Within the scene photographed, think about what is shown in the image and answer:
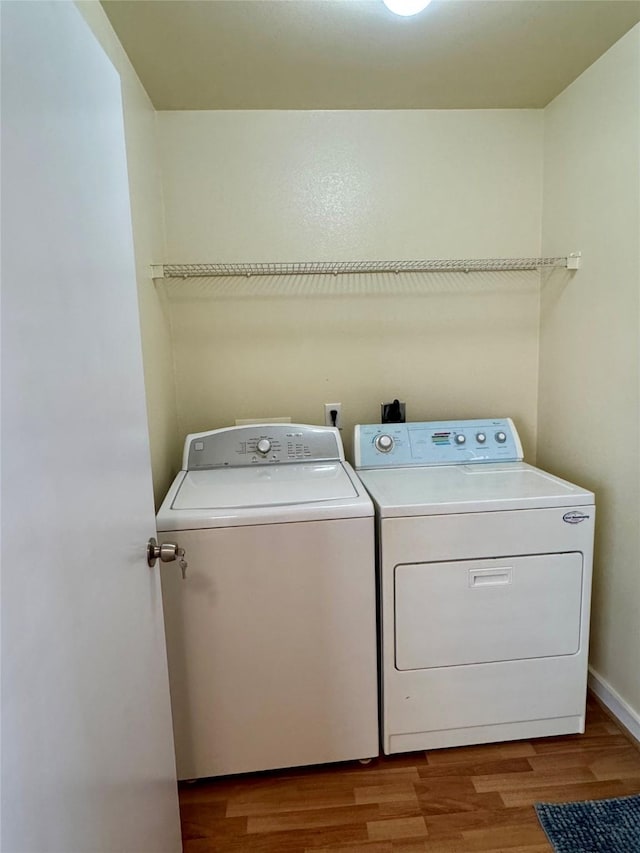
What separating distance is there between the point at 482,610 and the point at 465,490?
14.6 inches

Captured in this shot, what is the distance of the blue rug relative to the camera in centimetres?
131

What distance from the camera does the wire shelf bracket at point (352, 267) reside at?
1928 millimetres

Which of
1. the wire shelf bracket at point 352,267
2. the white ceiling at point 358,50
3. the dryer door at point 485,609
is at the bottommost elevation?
the dryer door at point 485,609

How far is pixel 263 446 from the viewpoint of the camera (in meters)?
1.90

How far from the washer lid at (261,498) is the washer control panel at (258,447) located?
8cm

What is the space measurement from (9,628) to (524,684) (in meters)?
1.58

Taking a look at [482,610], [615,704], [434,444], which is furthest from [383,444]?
[615,704]

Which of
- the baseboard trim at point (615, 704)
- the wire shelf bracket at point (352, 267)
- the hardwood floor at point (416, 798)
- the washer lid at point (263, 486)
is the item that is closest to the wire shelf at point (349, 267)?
the wire shelf bracket at point (352, 267)

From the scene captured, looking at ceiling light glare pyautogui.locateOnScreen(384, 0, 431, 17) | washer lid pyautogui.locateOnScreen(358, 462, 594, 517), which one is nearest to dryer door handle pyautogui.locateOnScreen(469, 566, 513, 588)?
washer lid pyautogui.locateOnScreen(358, 462, 594, 517)

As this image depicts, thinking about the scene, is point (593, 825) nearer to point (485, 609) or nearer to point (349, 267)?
point (485, 609)

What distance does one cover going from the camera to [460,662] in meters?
1.56

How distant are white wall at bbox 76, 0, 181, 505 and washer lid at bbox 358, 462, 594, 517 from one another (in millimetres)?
746

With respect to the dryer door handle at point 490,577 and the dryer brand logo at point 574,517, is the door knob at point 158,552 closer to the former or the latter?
the dryer door handle at point 490,577

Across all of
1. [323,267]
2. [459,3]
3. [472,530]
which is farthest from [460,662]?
[459,3]
